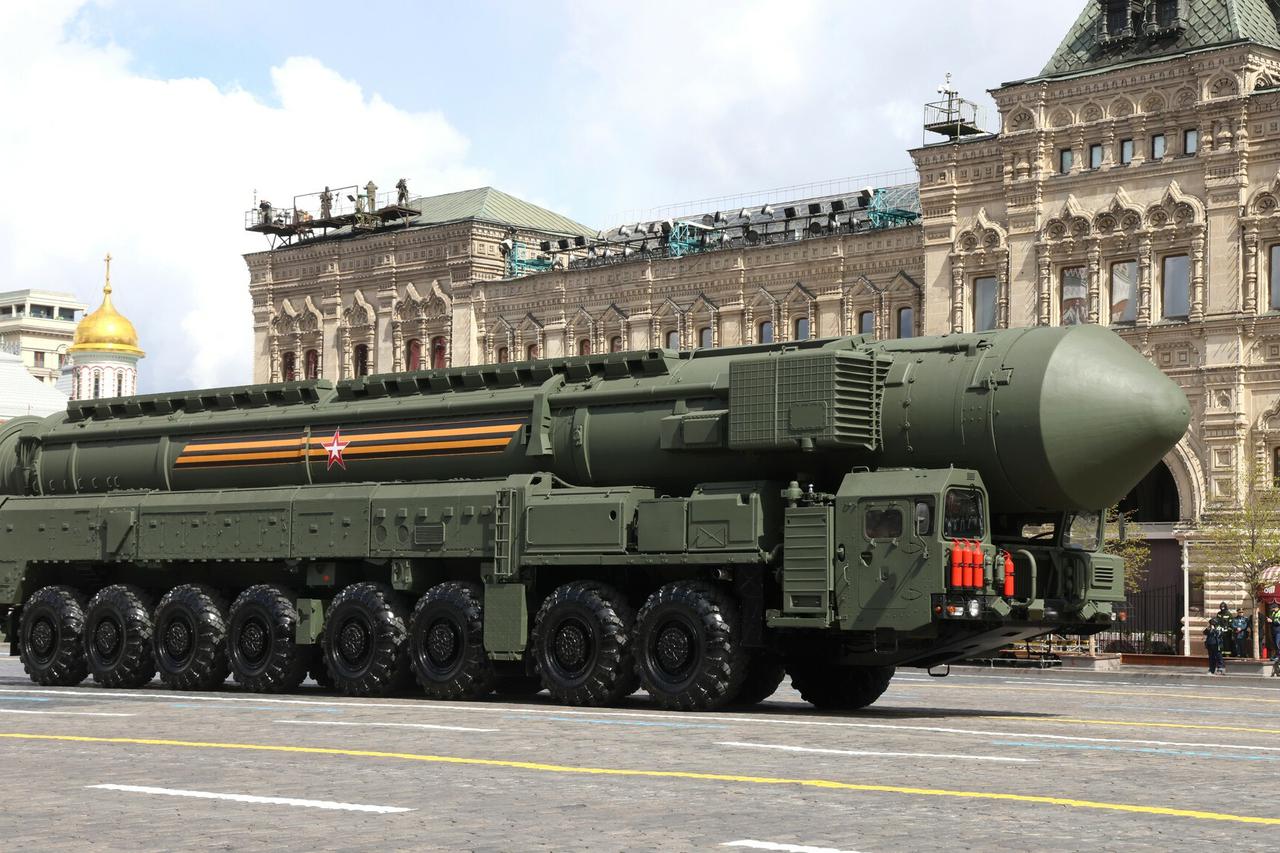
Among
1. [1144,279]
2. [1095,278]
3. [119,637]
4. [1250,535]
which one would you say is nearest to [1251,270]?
[1144,279]

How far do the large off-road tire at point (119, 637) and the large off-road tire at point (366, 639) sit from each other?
354cm

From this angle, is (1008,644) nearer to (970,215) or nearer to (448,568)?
(448,568)

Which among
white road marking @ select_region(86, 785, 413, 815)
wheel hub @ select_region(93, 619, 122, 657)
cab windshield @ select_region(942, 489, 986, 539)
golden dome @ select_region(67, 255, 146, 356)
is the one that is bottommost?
white road marking @ select_region(86, 785, 413, 815)

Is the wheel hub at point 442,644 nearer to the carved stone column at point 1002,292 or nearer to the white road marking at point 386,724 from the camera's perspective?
the white road marking at point 386,724

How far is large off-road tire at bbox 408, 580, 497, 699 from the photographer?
24.0 m

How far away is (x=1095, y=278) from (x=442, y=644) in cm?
3702

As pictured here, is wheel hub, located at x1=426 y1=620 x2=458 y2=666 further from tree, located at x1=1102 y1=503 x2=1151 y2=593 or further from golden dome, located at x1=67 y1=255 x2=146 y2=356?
golden dome, located at x1=67 y1=255 x2=146 y2=356

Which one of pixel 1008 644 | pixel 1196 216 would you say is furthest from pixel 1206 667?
pixel 1008 644

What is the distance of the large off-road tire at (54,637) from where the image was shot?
28.6 meters

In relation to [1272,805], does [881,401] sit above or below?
above

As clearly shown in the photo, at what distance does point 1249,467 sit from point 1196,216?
7.20 meters

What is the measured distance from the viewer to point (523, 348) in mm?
72812

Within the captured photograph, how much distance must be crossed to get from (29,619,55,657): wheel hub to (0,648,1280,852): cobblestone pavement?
6589mm

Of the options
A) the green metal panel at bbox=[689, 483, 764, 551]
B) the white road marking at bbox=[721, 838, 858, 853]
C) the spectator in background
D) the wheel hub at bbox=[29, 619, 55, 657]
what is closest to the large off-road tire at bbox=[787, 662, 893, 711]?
the green metal panel at bbox=[689, 483, 764, 551]
